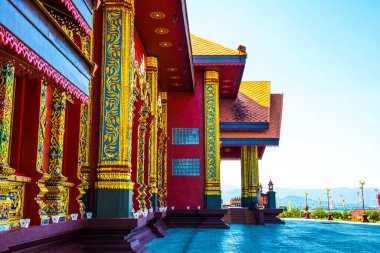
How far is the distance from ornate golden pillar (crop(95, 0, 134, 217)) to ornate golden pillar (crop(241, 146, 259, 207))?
13.9 metres

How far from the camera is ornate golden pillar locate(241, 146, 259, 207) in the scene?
64.8 ft

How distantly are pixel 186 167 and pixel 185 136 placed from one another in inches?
41.6

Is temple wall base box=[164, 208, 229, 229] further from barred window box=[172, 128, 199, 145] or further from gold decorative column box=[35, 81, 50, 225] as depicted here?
gold decorative column box=[35, 81, 50, 225]

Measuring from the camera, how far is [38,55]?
3150 millimetres

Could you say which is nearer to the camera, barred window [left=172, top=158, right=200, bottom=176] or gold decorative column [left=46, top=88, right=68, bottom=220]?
gold decorative column [left=46, top=88, right=68, bottom=220]

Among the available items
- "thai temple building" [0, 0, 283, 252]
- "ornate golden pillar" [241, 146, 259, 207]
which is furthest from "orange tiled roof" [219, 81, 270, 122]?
"thai temple building" [0, 0, 283, 252]

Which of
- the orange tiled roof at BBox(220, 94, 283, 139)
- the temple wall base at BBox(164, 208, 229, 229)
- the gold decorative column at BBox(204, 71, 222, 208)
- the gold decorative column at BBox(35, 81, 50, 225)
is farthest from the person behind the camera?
the orange tiled roof at BBox(220, 94, 283, 139)

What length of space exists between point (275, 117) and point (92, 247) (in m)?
14.5

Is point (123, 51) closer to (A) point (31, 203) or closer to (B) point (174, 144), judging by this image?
(A) point (31, 203)

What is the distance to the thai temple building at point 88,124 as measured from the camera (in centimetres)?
365

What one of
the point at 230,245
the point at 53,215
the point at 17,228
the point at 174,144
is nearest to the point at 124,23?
the point at 53,215

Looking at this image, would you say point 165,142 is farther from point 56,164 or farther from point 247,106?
point 56,164

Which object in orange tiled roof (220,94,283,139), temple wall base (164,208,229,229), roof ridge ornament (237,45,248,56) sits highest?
roof ridge ornament (237,45,248,56)

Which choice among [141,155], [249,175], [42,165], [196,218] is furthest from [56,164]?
[249,175]
